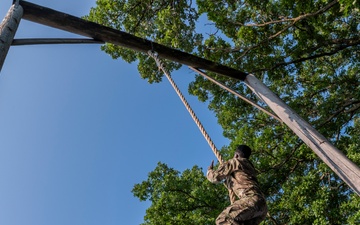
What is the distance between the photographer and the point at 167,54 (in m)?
4.01

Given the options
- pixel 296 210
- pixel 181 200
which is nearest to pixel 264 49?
pixel 296 210

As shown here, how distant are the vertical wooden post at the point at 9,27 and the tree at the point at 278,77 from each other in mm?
4466

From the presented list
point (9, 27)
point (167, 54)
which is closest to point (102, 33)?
point (167, 54)

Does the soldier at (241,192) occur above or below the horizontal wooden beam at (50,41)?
below

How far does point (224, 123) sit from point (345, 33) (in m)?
3.58

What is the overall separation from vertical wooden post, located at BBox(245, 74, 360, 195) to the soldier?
575 millimetres

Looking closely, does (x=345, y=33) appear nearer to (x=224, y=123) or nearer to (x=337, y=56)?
(x=337, y=56)

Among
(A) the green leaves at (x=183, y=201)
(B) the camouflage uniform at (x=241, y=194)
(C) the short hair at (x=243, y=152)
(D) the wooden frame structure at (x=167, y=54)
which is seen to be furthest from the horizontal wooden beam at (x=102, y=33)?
(A) the green leaves at (x=183, y=201)

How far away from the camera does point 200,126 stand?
3277 millimetres

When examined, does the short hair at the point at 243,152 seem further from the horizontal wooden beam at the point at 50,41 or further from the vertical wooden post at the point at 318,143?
the horizontal wooden beam at the point at 50,41

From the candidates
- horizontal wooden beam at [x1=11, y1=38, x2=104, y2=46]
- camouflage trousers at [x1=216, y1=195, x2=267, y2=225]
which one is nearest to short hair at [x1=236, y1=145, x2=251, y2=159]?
camouflage trousers at [x1=216, y1=195, x2=267, y2=225]

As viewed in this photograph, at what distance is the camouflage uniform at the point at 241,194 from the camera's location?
2.59m

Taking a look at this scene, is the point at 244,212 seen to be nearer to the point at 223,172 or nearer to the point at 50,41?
the point at 223,172

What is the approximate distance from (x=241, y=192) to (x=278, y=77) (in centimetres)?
541
